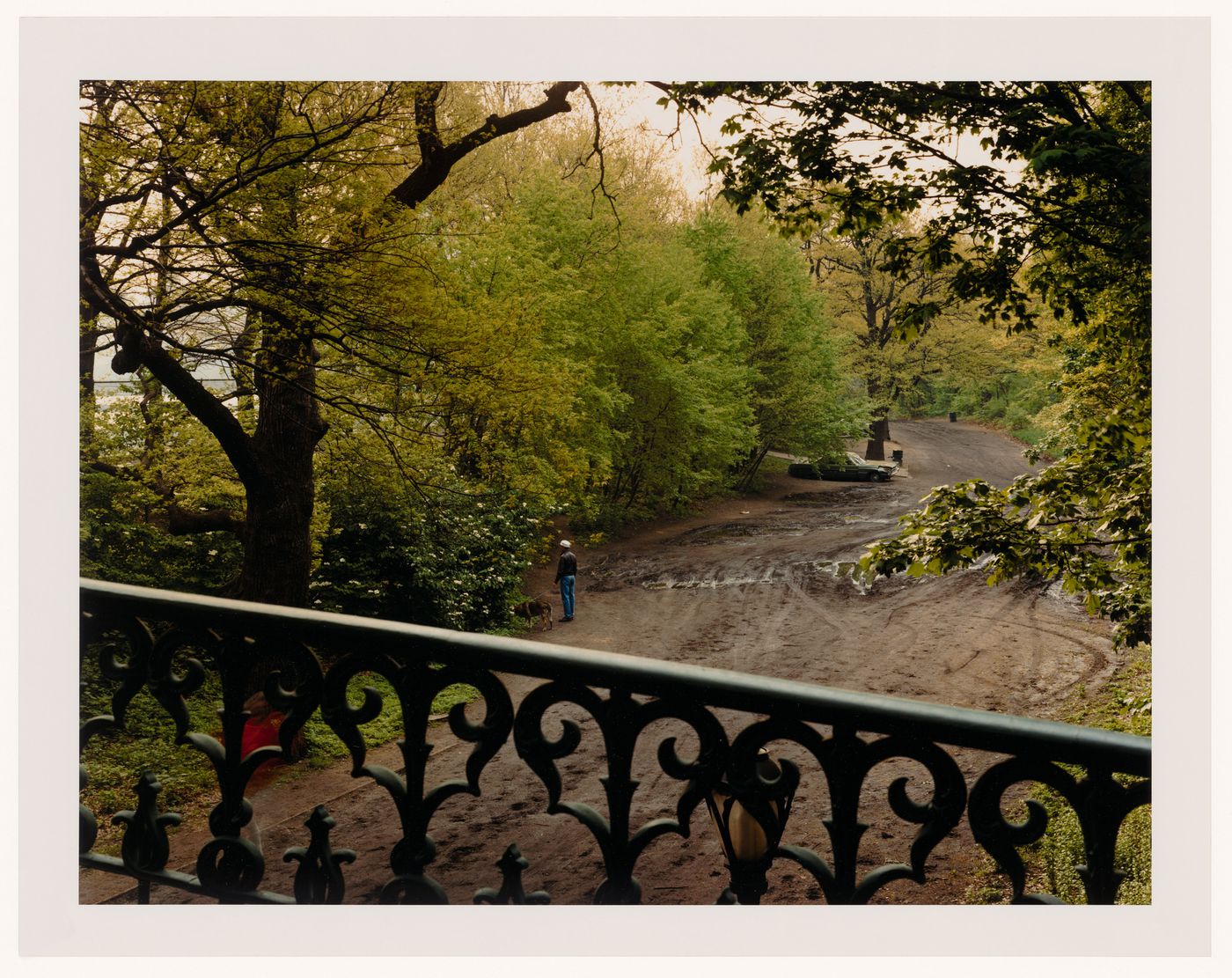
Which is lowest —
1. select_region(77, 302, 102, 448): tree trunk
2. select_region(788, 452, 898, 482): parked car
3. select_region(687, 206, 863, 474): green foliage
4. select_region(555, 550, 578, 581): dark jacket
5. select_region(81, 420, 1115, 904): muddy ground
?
select_region(81, 420, 1115, 904): muddy ground

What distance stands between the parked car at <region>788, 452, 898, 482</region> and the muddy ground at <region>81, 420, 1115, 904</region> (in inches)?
10.5

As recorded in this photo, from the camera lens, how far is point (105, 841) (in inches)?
242

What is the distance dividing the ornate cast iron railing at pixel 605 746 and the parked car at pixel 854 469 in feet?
65.1

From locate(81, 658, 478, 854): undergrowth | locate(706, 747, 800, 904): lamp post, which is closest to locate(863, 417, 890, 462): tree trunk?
locate(81, 658, 478, 854): undergrowth

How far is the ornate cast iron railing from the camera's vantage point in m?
1.15

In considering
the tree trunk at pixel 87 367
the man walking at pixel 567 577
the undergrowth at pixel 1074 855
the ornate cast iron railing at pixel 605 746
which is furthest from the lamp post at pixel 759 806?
the man walking at pixel 567 577

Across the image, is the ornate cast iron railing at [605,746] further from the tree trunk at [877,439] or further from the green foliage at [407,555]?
the tree trunk at [877,439]

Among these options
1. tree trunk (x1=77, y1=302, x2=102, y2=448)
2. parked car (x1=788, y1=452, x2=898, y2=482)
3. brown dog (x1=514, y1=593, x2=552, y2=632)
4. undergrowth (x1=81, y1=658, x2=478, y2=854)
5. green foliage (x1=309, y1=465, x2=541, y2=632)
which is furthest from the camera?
parked car (x1=788, y1=452, x2=898, y2=482)

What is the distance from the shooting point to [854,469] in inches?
837

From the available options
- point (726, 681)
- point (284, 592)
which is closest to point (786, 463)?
point (284, 592)

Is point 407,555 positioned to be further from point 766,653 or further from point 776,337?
point 776,337

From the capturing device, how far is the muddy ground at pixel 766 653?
20.2ft

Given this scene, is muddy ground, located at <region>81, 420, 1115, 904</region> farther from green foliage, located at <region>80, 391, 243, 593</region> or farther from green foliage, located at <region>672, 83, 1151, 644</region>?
green foliage, located at <region>80, 391, 243, 593</region>
